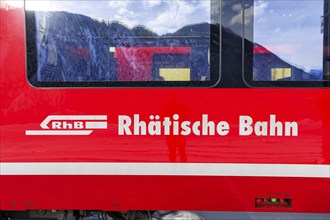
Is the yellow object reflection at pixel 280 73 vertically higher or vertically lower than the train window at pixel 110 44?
lower

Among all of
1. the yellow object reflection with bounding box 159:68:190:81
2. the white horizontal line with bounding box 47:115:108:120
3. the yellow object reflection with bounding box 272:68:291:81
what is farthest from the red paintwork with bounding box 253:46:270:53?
the white horizontal line with bounding box 47:115:108:120

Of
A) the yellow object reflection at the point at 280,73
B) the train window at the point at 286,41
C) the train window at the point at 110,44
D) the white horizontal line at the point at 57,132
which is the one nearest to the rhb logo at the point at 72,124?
the white horizontal line at the point at 57,132

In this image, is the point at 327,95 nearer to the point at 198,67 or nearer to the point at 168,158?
the point at 198,67

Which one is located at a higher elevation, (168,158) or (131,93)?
(131,93)

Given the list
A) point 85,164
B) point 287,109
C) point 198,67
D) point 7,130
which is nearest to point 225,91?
point 198,67

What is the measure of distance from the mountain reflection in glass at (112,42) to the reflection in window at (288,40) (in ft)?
1.77

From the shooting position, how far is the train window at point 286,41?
2396mm

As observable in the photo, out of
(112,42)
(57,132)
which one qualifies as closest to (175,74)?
(112,42)

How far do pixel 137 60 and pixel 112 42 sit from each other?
255 mm

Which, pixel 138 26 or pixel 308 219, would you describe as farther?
pixel 308 219

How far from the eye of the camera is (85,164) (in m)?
2.46

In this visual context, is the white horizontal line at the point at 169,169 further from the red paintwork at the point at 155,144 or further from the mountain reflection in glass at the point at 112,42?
the mountain reflection in glass at the point at 112,42

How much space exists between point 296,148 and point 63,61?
202 cm

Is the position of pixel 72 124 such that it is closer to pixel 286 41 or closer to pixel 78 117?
pixel 78 117
